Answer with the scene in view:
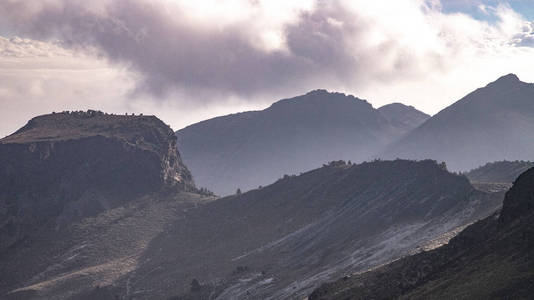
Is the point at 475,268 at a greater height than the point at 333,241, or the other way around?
the point at 333,241

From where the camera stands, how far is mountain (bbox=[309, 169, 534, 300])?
Result: 6412 cm

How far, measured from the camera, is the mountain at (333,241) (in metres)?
139

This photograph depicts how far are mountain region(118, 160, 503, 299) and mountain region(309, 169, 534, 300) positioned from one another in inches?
1277

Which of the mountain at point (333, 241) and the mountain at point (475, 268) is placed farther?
the mountain at point (333, 241)

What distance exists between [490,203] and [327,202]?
2483 inches

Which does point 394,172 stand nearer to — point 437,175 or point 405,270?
point 437,175

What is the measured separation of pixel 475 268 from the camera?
7231 cm

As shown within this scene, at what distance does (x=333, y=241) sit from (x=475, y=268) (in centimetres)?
9377

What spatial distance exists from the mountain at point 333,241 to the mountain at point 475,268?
3244 centimetres

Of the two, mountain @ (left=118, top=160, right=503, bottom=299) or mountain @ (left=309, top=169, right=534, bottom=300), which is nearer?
mountain @ (left=309, top=169, right=534, bottom=300)

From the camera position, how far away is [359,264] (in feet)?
444

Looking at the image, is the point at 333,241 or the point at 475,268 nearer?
the point at 475,268

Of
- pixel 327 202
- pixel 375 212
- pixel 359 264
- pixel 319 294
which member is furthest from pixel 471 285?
pixel 327 202

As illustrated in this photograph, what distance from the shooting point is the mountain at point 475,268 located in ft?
210
